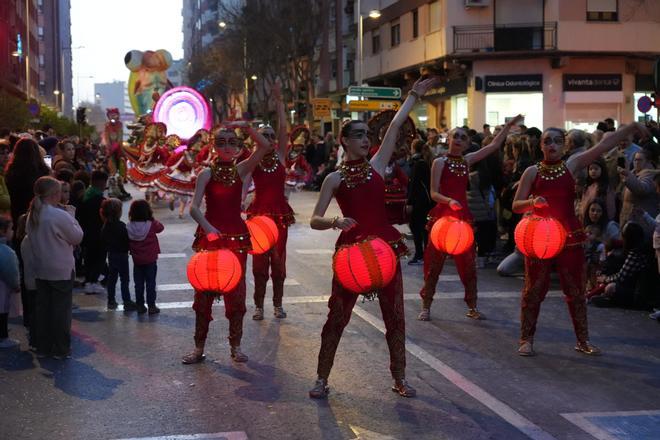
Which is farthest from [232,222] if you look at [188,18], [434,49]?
[188,18]

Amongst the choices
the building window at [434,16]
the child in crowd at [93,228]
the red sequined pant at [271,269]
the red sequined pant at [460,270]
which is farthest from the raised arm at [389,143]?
the building window at [434,16]

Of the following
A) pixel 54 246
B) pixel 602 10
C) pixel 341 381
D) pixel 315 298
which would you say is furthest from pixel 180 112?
pixel 341 381

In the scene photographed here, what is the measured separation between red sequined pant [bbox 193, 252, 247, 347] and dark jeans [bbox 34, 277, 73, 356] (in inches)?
50.4

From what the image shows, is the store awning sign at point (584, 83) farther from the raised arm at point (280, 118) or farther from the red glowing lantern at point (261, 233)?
the red glowing lantern at point (261, 233)

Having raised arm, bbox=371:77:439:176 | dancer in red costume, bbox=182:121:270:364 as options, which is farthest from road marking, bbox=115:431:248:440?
raised arm, bbox=371:77:439:176

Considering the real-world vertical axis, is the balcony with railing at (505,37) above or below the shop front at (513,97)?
above

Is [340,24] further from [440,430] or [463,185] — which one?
[440,430]

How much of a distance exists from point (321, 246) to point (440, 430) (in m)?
10.6

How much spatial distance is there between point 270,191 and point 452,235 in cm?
202

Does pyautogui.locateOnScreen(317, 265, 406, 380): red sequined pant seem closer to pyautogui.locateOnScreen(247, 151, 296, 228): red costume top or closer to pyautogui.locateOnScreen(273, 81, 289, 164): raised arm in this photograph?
pyautogui.locateOnScreen(273, 81, 289, 164): raised arm

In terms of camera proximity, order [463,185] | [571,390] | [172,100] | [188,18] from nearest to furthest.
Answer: [571,390]
[463,185]
[172,100]
[188,18]

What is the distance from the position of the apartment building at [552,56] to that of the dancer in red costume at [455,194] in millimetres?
24425

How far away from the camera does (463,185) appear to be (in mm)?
9617

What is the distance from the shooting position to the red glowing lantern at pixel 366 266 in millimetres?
6316
